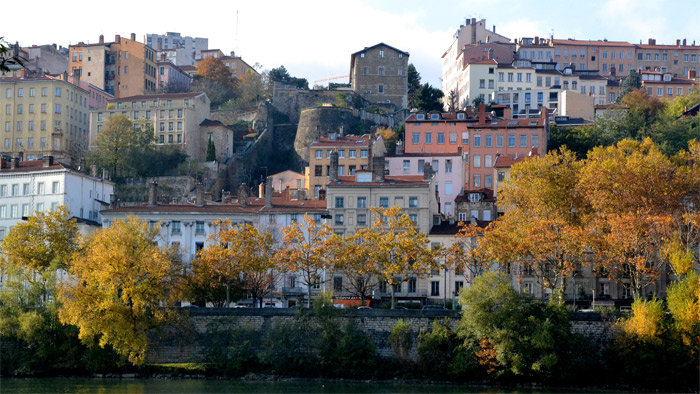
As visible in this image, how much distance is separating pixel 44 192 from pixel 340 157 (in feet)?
84.9

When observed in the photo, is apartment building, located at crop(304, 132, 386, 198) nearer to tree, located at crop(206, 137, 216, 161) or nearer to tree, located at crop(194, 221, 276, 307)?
tree, located at crop(206, 137, 216, 161)

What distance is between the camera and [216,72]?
134750 mm

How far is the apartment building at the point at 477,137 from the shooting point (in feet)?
306

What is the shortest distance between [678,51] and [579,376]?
97975 mm

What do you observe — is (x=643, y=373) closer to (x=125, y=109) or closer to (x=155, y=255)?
(x=155, y=255)

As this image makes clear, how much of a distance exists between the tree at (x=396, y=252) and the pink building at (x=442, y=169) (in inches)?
709

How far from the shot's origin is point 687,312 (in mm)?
57906

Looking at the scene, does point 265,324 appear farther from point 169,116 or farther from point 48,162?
point 169,116

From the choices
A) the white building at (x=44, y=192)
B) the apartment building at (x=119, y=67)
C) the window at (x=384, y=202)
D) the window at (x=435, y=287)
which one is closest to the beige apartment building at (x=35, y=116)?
the apartment building at (x=119, y=67)

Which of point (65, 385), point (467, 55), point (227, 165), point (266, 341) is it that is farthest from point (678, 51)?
point (65, 385)

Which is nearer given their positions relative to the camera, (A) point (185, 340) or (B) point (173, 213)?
(A) point (185, 340)

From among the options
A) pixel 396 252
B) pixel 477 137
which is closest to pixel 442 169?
pixel 477 137

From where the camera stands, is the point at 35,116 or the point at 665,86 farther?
the point at 665,86

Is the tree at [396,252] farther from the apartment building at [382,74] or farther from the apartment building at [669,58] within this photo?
the apartment building at [669,58]
